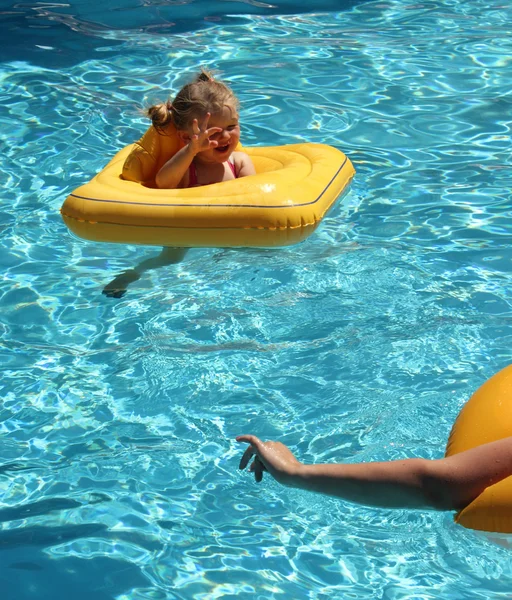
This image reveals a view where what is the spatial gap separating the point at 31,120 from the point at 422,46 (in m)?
3.21

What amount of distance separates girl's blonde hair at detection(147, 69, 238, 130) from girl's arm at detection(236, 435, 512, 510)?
7.64ft

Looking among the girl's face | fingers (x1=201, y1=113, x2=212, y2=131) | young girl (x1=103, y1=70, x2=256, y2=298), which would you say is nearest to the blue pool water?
young girl (x1=103, y1=70, x2=256, y2=298)

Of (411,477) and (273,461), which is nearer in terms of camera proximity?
(411,477)

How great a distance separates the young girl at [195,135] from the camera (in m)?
4.49

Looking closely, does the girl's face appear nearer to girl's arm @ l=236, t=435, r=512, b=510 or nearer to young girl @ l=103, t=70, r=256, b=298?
young girl @ l=103, t=70, r=256, b=298

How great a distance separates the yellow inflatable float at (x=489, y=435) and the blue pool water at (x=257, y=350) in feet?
1.29

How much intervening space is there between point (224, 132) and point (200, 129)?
4.8 inches

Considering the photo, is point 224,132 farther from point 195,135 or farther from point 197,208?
point 197,208

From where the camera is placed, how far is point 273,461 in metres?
2.65

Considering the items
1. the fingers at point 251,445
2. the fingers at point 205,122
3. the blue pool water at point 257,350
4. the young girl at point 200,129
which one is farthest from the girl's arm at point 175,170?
the fingers at point 251,445

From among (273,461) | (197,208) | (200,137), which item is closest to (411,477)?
(273,461)

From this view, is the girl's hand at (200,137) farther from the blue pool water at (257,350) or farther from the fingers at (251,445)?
the fingers at (251,445)

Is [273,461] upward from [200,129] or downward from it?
downward

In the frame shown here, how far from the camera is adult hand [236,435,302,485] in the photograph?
2.63 metres
